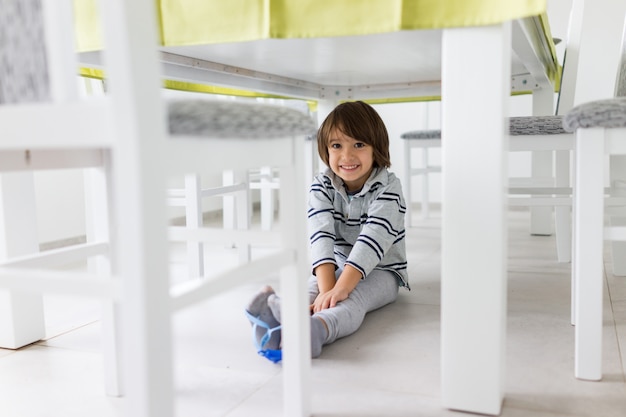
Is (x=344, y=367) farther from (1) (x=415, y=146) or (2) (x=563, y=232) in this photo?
(1) (x=415, y=146)

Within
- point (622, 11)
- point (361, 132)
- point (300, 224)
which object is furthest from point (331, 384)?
point (622, 11)

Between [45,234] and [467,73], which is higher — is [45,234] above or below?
below

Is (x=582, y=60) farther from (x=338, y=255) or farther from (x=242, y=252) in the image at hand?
(x=242, y=252)

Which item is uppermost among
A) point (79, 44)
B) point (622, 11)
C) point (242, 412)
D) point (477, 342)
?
point (622, 11)

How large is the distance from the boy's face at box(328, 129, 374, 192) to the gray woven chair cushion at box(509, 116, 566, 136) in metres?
0.43

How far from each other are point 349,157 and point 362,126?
0.08 m

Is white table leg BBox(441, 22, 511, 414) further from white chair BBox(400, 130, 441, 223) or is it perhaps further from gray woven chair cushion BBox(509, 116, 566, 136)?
white chair BBox(400, 130, 441, 223)

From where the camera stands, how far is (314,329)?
3.66 feet

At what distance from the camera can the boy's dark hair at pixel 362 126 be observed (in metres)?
1.45

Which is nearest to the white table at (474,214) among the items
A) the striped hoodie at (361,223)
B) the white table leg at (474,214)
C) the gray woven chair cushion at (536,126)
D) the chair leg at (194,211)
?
the white table leg at (474,214)

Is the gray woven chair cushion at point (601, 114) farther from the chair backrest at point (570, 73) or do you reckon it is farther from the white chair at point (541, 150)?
the chair backrest at point (570, 73)

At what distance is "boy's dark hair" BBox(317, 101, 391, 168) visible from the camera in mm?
1446

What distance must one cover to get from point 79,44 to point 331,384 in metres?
0.74

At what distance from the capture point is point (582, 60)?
2.10m
